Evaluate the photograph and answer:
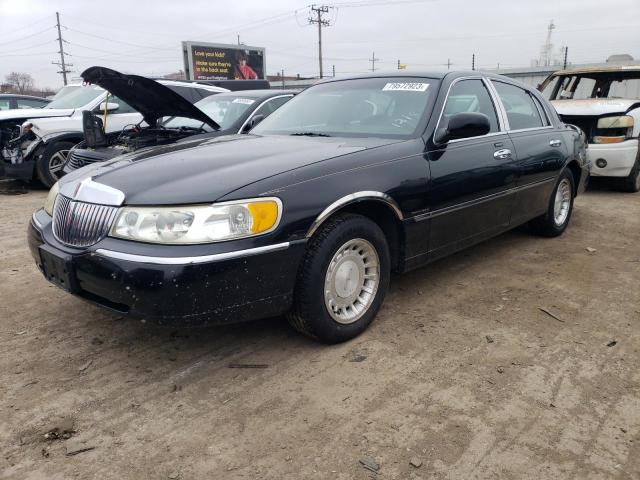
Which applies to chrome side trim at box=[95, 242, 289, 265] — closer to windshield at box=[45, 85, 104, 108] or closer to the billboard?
windshield at box=[45, 85, 104, 108]

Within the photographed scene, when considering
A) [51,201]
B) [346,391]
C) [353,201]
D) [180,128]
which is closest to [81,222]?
[51,201]

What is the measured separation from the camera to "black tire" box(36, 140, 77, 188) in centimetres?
828

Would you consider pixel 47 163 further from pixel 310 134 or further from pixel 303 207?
pixel 303 207

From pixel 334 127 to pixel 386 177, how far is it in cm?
85

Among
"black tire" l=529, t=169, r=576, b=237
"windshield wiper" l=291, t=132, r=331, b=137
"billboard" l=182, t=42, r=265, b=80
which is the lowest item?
"black tire" l=529, t=169, r=576, b=237

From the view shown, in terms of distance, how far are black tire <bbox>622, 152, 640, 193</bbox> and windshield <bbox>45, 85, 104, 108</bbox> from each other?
837cm

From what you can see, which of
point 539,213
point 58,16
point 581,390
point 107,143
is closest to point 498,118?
point 539,213

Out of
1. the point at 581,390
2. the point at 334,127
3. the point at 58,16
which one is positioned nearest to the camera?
the point at 581,390

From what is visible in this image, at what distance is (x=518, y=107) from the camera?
4.66 m

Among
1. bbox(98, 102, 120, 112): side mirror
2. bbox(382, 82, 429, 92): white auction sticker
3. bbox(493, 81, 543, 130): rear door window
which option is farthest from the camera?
bbox(98, 102, 120, 112): side mirror

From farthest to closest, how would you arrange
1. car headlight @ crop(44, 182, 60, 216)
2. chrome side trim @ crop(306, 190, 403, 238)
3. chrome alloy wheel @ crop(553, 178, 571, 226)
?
chrome alloy wheel @ crop(553, 178, 571, 226) → car headlight @ crop(44, 182, 60, 216) → chrome side trim @ crop(306, 190, 403, 238)

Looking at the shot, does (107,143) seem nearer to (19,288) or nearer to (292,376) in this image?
(19,288)

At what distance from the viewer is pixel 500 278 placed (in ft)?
13.8

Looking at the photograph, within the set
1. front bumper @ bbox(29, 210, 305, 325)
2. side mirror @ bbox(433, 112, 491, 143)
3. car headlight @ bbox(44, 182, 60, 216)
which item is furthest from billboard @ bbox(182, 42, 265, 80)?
front bumper @ bbox(29, 210, 305, 325)
